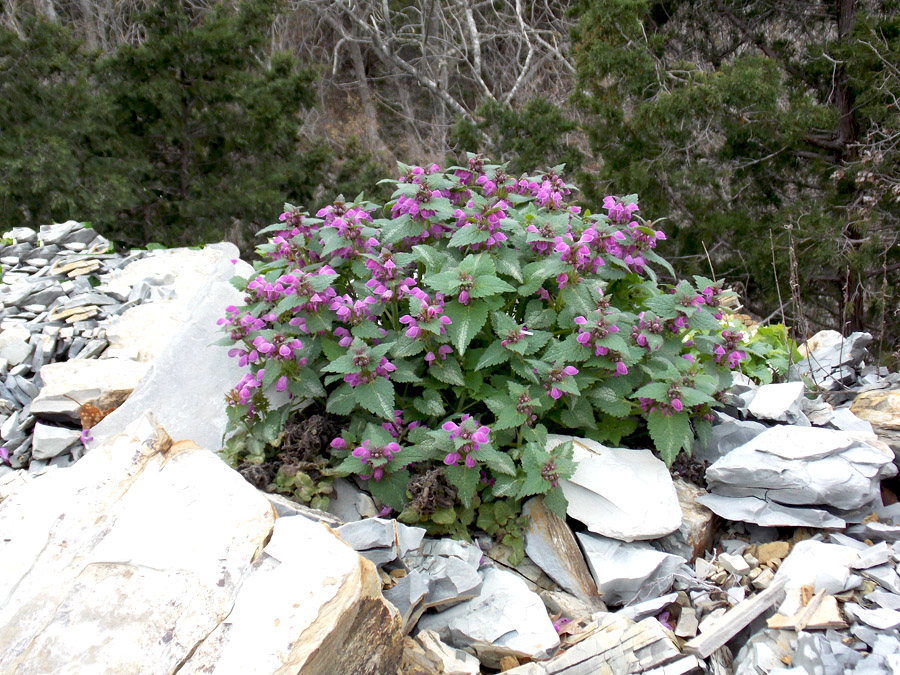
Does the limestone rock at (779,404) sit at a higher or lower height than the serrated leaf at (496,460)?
lower

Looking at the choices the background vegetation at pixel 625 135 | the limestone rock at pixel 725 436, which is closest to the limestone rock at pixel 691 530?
the limestone rock at pixel 725 436

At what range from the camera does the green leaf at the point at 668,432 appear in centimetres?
223

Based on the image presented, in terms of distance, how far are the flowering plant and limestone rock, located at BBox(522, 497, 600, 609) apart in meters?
0.11

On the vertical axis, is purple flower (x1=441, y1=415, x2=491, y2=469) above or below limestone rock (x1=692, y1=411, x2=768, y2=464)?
above

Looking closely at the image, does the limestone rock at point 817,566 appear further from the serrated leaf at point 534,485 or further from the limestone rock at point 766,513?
the serrated leaf at point 534,485

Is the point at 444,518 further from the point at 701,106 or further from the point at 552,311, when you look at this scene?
the point at 701,106

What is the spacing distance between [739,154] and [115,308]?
16.4 ft

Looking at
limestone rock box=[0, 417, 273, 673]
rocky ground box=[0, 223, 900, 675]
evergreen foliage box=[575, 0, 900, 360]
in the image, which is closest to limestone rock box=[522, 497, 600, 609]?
rocky ground box=[0, 223, 900, 675]

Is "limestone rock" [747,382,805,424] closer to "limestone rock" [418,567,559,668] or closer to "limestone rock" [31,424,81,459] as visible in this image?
"limestone rock" [418,567,559,668]

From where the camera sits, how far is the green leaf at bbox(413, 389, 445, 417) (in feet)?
7.61

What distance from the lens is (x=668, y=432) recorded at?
225 cm

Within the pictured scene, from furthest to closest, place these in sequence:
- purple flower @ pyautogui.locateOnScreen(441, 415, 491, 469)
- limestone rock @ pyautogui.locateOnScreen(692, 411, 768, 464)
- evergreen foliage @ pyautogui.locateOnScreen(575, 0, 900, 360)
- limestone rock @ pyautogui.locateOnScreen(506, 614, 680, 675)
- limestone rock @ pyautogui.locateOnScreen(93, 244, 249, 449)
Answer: evergreen foliage @ pyautogui.locateOnScreen(575, 0, 900, 360) < limestone rock @ pyautogui.locateOnScreen(93, 244, 249, 449) < limestone rock @ pyautogui.locateOnScreen(692, 411, 768, 464) < purple flower @ pyautogui.locateOnScreen(441, 415, 491, 469) < limestone rock @ pyautogui.locateOnScreen(506, 614, 680, 675)

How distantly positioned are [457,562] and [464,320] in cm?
75

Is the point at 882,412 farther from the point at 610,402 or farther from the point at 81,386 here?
the point at 81,386
